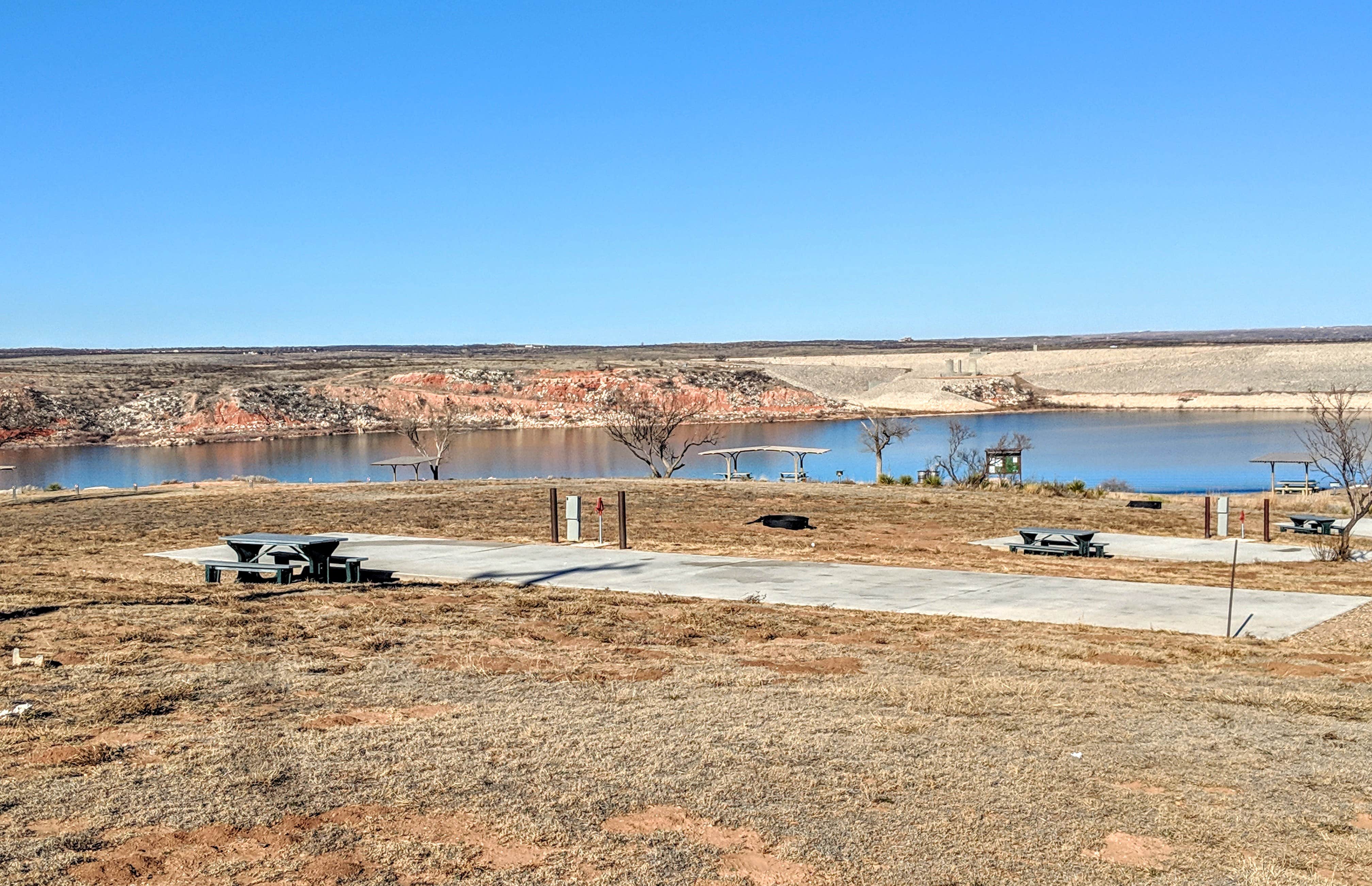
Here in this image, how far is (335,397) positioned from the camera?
102188 millimetres

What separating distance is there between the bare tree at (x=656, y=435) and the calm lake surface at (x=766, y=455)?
109 cm

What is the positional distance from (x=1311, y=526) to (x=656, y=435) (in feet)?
93.3

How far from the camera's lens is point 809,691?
882 cm

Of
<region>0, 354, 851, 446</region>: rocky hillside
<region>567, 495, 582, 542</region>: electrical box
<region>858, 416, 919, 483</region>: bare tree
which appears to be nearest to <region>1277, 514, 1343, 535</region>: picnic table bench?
<region>567, 495, 582, 542</region>: electrical box

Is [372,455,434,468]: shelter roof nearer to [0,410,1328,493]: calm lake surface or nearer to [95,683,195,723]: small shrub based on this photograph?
[0,410,1328,493]: calm lake surface

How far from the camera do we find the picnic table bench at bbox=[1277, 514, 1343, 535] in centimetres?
2230

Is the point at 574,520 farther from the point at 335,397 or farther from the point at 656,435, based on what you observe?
the point at 335,397

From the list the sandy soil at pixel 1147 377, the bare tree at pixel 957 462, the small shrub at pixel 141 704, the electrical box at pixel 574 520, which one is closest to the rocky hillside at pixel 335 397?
the sandy soil at pixel 1147 377

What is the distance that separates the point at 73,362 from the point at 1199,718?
149437 mm

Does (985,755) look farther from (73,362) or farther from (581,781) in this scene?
(73,362)

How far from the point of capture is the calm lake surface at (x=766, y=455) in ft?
170

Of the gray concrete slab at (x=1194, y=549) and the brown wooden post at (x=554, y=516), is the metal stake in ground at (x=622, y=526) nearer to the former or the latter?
the brown wooden post at (x=554, y=516)

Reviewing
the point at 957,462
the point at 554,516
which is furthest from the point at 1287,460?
the point at 554,516

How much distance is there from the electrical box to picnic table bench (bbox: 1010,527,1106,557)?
7.07m
